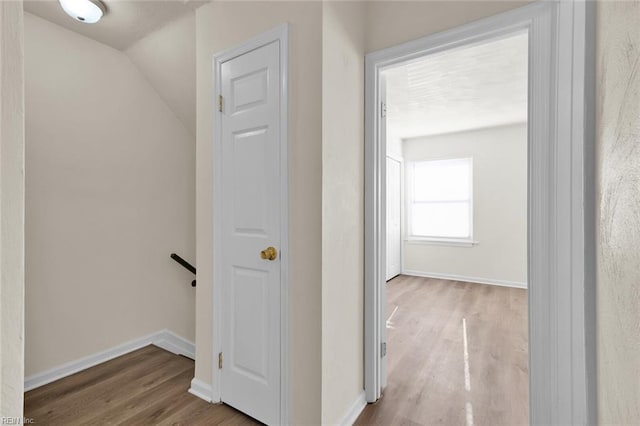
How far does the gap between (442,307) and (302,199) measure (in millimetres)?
2986

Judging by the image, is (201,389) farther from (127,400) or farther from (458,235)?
(458,235)

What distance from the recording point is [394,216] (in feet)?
17.2

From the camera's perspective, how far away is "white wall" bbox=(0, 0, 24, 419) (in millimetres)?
390

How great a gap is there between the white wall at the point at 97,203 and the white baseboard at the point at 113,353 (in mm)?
48

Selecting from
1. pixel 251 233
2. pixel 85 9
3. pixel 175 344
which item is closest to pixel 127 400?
pixel 175 344

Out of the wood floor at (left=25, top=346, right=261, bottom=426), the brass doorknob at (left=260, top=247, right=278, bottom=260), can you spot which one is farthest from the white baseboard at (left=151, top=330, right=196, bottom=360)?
the brass doorknob at (left=260, top=247, right=278, bottom=260)

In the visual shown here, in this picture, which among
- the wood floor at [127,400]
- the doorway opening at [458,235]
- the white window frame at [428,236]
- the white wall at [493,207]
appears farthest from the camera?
the white window frame at [428,236]

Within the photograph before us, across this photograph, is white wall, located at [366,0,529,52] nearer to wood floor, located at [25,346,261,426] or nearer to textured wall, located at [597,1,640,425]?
textured wall, located at [597,1,640,425]

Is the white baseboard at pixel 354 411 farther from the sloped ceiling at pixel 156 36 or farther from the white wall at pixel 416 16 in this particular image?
the sloped ceiling at pixel 156 36

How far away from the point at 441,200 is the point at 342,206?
13.8ft

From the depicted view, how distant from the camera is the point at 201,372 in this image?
1963 millimetres

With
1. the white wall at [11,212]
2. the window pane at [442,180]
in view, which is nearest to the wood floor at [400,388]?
the white wall at [11,212]

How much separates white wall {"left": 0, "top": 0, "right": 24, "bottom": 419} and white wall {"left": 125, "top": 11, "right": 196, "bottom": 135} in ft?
6.53

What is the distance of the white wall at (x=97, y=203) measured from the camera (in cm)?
206
